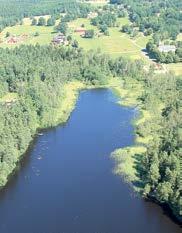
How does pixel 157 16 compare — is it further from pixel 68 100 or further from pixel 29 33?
pixel 68 100

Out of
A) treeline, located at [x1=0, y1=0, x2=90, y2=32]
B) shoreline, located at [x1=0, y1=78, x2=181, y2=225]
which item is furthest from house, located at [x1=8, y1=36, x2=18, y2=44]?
shoreline, located at [x1=0, y1=78, x2=181, y2=225]

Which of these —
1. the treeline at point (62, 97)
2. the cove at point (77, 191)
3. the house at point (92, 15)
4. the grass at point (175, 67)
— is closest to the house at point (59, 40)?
the treeline at point (62, 97)

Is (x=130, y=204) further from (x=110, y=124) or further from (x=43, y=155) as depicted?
(x=110, y=124)

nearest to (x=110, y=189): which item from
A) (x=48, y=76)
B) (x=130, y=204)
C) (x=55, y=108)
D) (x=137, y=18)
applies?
(x=130, y=204)

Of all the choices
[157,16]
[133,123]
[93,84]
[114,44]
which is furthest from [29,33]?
[133,123]

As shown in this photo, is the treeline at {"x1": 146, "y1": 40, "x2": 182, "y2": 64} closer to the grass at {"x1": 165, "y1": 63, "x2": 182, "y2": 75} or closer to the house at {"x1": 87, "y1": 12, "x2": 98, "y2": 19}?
the grass at {"x1": 165, "y1": 63, "x2": 182, "y2": 75}

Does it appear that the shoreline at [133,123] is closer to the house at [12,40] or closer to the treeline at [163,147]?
the treeline at [163,147]
